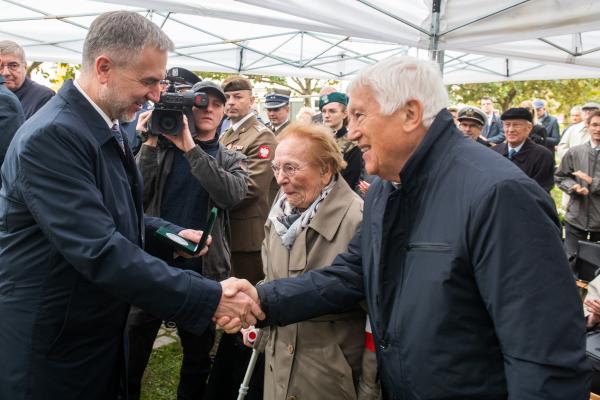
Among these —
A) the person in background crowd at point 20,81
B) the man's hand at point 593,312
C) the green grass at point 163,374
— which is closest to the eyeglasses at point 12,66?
the person in background crowd at point 20,81

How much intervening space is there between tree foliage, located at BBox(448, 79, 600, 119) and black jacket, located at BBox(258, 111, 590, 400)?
2152 cm

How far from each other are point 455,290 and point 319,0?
12.2 ft

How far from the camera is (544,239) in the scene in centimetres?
137

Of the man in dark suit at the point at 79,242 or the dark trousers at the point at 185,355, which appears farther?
the dark trousers at the point at 185,355

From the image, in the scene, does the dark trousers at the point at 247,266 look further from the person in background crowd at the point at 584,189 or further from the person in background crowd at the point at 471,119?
the person in background crowd at the point at 584,189

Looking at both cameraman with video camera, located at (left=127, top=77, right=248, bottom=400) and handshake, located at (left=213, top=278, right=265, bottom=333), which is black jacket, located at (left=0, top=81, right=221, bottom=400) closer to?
handshake, located at (left=213, top=278, right=265, bottom=333)

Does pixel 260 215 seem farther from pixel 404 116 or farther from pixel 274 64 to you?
pixel 274 64

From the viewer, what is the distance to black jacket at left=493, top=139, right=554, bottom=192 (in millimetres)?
6469

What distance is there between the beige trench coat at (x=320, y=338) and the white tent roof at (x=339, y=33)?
109 inches

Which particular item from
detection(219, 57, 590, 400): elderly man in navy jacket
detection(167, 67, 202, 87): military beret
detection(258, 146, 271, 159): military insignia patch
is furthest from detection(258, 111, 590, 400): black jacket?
detection(258, 146, 271, 159): military insignia patch

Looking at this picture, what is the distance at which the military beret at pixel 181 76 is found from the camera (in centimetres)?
349

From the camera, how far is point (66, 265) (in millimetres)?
1890

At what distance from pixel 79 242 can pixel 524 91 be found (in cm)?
2414

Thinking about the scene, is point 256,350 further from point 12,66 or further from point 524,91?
point 524,91
